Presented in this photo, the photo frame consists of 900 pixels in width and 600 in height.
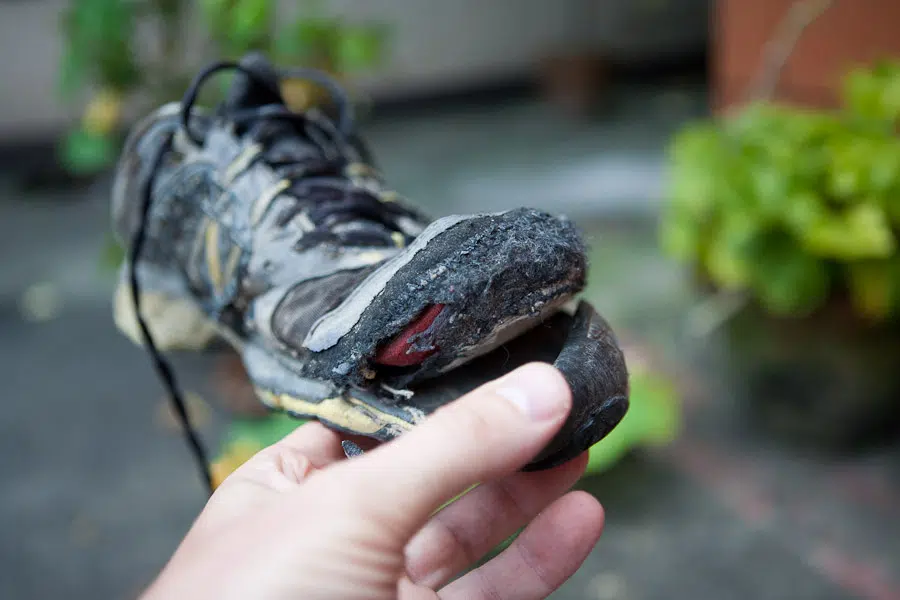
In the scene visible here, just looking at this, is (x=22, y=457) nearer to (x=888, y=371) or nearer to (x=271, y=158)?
(x=271, y=158)

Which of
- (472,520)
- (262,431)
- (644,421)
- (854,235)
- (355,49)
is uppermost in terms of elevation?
(355,49)

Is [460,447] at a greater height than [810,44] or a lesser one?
greater

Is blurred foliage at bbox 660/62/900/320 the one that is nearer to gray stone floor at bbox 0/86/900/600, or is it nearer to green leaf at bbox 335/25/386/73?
gray stone floor at bbox 0/86/900/600

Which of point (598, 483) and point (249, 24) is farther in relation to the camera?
point (598, 483)

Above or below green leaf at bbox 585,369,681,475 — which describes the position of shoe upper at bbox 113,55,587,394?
above

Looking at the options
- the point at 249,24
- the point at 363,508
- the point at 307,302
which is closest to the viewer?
the point at 363,508

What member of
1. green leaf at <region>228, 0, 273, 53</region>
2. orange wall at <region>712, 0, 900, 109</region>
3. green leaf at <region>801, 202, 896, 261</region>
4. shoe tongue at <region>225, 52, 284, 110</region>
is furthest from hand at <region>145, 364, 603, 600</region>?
orange wall at <region>712, 0, 900, 109</region>

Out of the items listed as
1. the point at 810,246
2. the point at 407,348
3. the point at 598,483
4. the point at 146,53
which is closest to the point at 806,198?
the point at 810,246

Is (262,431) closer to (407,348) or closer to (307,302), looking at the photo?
(307,302)
